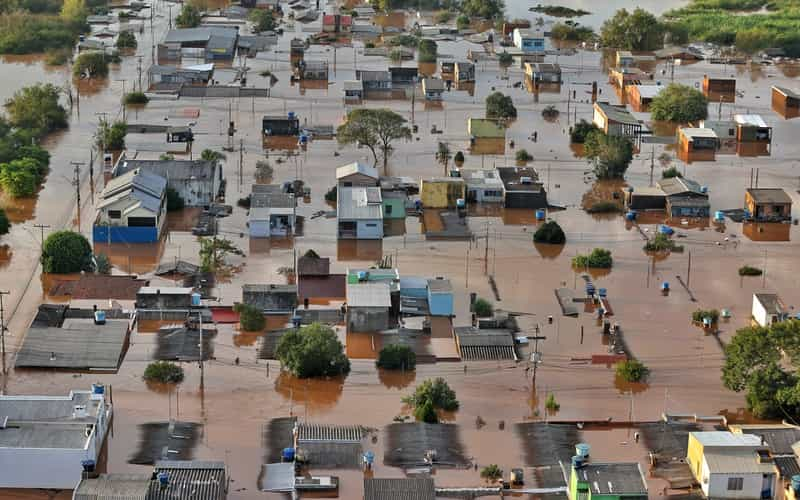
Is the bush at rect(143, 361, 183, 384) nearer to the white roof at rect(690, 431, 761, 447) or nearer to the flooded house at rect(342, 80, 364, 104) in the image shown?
the white roof at rect(690, 431, 761, 447)

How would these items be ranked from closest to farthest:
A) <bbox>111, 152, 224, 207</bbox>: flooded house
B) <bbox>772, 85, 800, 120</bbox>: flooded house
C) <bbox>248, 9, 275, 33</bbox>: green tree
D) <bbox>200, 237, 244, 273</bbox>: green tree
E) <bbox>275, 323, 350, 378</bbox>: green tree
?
<bbox>275, 323, 350, 378</bbox>: green tree, <bbox>200, 237, 244, 273</bbox>: green tree, <bbox>111, 152, 224, 207</bbox>: flooded house, <bbox>772, 85, 800, 120</bbox>: flooded house, <bbox>248, 9, 275, 33</bbox>: green tree

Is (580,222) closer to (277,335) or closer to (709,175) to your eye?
(709,175)

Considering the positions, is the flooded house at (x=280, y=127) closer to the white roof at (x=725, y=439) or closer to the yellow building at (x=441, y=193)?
the yellow building at (x=441, y=193)

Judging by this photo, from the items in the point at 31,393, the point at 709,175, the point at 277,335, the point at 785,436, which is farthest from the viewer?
the point at 709,175

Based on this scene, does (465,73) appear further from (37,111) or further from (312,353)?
(312,353)

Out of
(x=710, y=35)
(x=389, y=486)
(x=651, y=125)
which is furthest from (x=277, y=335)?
(x=710, y=35)

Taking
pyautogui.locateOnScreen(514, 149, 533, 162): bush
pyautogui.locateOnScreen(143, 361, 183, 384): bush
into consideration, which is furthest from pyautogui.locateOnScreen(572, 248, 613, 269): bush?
pyautogui.locateOnScreen(143, 361, 183, 384): bush
